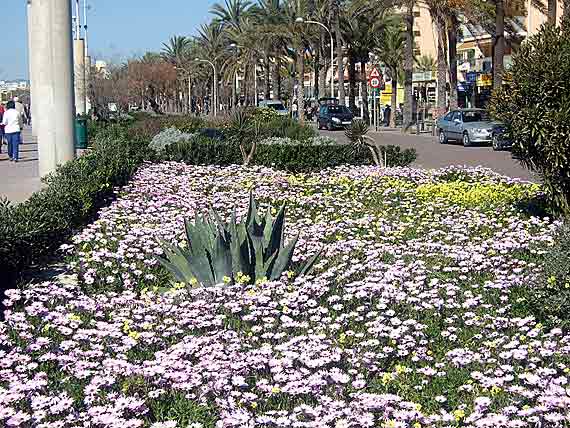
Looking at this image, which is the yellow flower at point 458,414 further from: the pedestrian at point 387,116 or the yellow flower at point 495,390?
the pedestrian at point 387,116

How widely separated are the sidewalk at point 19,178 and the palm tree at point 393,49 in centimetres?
4073

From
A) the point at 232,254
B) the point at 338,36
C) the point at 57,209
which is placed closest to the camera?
the point at 232,254

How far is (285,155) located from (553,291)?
11.9m

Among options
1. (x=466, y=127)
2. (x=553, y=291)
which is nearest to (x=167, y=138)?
(x=466, y=127)

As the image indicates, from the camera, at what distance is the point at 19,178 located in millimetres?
18766

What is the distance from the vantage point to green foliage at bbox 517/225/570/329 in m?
5.72

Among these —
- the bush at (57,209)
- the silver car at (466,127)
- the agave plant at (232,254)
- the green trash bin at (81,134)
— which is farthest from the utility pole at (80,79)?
the agave plant at (232,254)

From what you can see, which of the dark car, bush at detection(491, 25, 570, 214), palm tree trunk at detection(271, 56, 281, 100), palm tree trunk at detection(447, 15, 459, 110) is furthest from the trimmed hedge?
palm tree trunk at detection(271, 56, 281, 100)

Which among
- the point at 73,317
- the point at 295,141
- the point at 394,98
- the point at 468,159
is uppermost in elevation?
the point at 394,98

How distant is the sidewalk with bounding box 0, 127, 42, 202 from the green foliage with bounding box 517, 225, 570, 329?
27.5 ft

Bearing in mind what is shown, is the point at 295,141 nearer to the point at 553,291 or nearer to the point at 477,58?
the point at 553,291

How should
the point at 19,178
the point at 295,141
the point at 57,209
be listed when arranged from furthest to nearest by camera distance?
the point at 295,141, the point at 19,178, the point at 57,209

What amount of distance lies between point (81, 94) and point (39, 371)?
34.7m

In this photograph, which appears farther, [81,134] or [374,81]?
[374,81]
